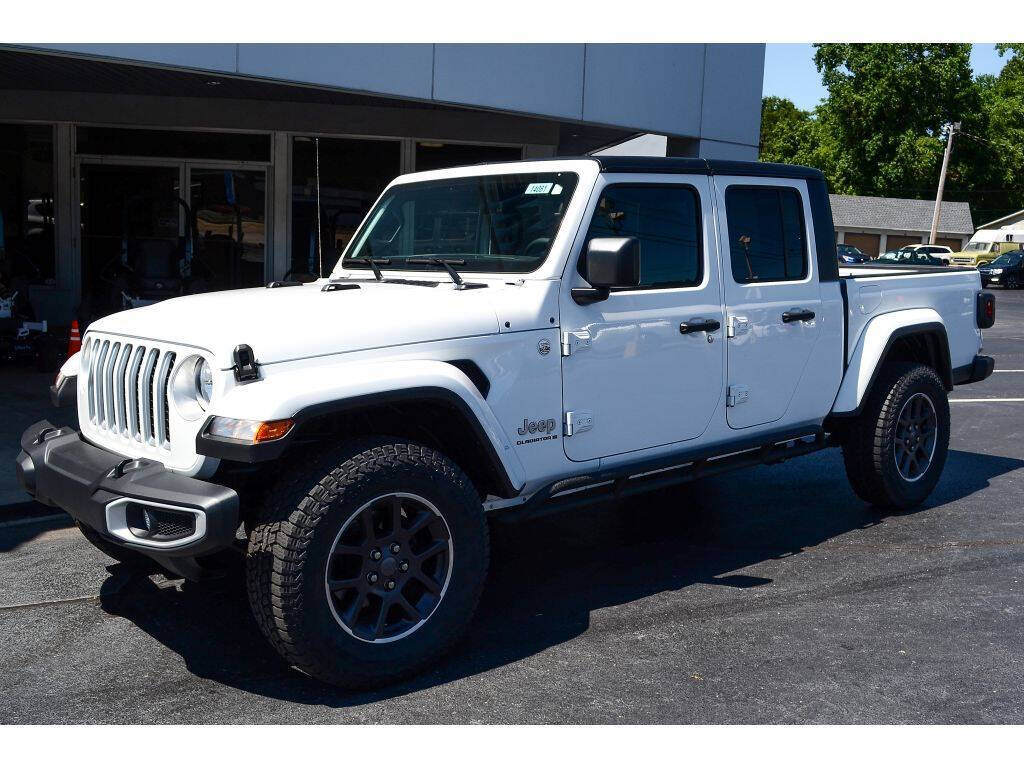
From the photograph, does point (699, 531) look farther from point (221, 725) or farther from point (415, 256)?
point (221, 725)

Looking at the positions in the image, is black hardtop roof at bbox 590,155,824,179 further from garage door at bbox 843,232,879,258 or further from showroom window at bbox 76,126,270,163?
garage door at bbox 843,232,879,258

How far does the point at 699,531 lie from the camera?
6.30m

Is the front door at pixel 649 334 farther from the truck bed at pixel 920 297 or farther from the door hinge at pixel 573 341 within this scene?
the truck bed at pixel 920 297

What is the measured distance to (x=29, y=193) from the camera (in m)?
15.1

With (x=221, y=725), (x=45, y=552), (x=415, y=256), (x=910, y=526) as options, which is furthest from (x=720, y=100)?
→ (x=221, y=725)

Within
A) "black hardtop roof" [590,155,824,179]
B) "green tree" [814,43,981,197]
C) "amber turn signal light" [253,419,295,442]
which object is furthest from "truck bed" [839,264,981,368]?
"green tree" [814,43,981,197]

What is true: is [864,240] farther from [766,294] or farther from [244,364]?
[244,364]

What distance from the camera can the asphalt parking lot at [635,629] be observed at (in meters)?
3.89

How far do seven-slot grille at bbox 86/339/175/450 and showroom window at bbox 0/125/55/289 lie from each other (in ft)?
38.0

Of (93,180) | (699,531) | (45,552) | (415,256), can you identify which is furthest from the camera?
(93,180)

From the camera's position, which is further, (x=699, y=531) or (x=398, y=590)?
(x=699, y=531)

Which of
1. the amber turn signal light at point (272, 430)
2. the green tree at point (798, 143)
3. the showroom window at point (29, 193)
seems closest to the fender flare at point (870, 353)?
the amber turn signal light at point (272, 430)

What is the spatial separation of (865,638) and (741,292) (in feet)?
6.05

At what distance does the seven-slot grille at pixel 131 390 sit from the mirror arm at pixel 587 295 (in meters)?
1.73
